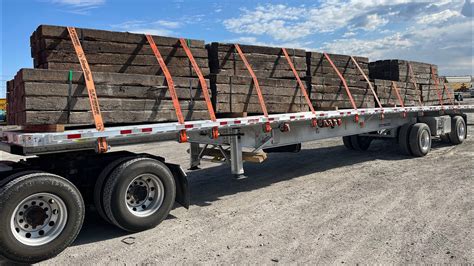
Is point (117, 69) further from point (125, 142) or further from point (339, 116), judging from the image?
point (339, 116)

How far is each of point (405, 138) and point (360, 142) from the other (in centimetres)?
172

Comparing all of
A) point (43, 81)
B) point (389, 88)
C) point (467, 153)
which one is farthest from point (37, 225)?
point (467, 153)

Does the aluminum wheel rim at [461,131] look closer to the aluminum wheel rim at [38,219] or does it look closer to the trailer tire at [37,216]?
the trailer tire at [37,216]

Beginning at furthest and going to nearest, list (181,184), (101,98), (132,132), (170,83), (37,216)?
(181,184)
(170,83)
(132,132)
(101,98)
(37,216)

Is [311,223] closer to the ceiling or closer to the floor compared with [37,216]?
closer to the floor

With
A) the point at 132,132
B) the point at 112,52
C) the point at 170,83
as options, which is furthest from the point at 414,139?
the point at 112,52

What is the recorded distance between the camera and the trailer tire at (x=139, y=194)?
4.89 meters

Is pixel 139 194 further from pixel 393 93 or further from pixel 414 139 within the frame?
pixel 414 139

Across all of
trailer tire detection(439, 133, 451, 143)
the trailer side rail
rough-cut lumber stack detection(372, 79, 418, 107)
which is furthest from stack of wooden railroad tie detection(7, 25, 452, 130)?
trailer tire detection(439, 133, 451, 143)

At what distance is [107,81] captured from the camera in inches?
195

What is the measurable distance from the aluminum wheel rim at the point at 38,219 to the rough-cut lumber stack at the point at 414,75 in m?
9.16

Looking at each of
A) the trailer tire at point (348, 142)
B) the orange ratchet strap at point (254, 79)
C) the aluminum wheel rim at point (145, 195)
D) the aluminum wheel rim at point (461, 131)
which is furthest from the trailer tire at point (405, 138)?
the aluminum wheel rim at point (145, 195)

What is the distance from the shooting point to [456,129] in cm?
1276

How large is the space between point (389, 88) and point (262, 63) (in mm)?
4762
